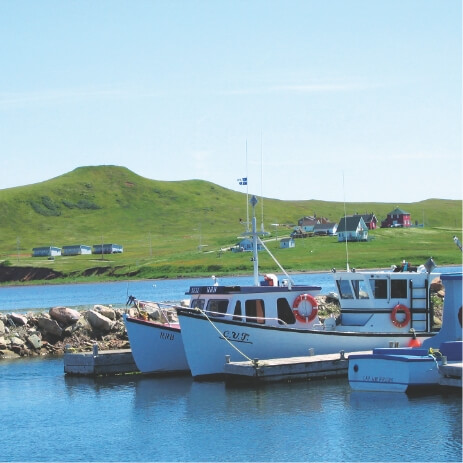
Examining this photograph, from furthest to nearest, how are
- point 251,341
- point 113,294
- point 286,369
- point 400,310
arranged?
point 113,294, point 400,310, point 251,341, point 286,369

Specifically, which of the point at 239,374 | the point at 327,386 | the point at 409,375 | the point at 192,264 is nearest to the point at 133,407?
the point at 239,374

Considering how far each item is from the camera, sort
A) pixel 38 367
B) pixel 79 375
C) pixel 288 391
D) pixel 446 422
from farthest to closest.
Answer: pixel 38 367, pixel 79 375, pixel 288 391, pixel 446 422

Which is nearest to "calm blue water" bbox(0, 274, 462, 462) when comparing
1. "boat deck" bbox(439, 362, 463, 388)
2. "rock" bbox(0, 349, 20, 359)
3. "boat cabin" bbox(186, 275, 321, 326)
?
"boat deck" bbox(439, 362, 463, 388)

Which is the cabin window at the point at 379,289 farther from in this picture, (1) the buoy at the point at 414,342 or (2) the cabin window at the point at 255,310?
(2) the cabin window at the point at 255,310

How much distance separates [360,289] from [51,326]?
1779 centimetres

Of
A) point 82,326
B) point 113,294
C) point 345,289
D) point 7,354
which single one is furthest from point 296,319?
point 113,294

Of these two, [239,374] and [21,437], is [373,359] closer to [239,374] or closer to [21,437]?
[239,374]

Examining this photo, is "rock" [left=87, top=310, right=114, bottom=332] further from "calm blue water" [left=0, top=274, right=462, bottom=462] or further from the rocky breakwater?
"calm blue water" [left=0, top=274, right=462, bottom=462]

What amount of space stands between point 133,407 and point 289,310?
7.83 m

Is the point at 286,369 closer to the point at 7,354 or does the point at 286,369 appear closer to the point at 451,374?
the point at 451,374

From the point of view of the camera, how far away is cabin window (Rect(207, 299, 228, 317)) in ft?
120

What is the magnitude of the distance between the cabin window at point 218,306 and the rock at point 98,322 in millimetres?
12464

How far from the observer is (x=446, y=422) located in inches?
1076

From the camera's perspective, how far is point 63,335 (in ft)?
159
